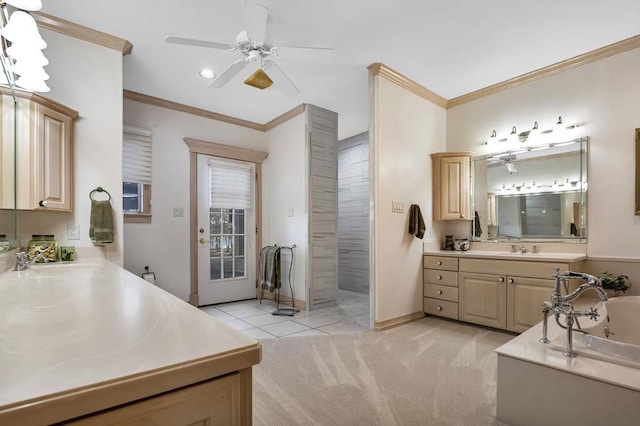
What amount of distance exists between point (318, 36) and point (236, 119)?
2.30m

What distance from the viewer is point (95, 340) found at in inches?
25.8

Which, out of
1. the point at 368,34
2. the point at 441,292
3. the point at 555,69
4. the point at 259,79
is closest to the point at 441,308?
the point at 441,292

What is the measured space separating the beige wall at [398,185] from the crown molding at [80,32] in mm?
2323

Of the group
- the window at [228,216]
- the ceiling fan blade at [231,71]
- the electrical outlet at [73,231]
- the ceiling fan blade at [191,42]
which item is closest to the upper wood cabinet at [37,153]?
the electrical outlet at [73,231]

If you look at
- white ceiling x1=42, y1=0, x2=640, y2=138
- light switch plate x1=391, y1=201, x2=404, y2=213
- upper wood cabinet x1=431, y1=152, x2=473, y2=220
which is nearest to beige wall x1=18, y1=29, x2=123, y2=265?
white ceiling x1=42, y1=0, x2=640, y2=138

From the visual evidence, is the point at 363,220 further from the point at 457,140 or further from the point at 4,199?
the point at 4,199

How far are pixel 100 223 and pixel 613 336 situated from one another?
3963 mm

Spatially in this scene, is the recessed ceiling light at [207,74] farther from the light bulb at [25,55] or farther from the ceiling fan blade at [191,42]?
the light bulb at [25,55]

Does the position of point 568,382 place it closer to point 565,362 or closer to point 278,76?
point 565,362

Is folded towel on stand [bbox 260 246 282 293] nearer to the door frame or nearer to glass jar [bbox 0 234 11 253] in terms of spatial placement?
the door frame

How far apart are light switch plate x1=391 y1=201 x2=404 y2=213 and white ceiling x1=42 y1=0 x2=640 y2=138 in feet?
4.55

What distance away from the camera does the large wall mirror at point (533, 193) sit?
319cm

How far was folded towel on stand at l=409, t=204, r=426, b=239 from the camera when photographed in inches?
142

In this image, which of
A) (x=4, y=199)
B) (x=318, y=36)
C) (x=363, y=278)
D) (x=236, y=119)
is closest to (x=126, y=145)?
(x=236, y=119)
